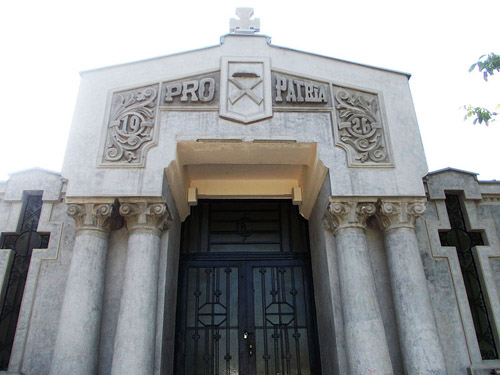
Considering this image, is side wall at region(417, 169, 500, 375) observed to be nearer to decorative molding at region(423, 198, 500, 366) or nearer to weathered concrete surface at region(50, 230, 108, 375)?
decorative molding at region(423, 198, 500, 366)

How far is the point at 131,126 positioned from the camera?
7180mm

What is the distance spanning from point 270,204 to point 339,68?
311 centimetres

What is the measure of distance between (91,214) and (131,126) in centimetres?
166

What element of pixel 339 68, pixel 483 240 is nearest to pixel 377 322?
pixel 483 240

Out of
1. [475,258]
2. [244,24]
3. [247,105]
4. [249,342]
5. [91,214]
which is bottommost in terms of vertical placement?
[249,342]

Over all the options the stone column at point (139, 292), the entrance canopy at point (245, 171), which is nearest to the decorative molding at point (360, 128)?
the entrance canopy at point (245, 171)

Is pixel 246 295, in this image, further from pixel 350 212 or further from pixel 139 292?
pixel 350 212

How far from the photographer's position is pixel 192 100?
739 centimetres

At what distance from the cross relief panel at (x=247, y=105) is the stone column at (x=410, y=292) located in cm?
89

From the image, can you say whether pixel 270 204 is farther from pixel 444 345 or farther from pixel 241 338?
pixel 444 345

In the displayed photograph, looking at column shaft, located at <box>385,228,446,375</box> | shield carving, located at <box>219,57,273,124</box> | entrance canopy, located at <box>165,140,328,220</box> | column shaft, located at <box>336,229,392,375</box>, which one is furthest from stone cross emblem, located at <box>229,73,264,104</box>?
column shaft, located at <box>385,228,446,375</box>

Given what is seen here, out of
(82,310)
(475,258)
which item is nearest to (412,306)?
(475,258)

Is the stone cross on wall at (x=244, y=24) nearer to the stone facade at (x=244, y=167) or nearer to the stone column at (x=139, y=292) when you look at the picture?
the stone facade at (x=244, y=167)

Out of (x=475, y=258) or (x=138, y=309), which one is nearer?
(x=138, y=309)
